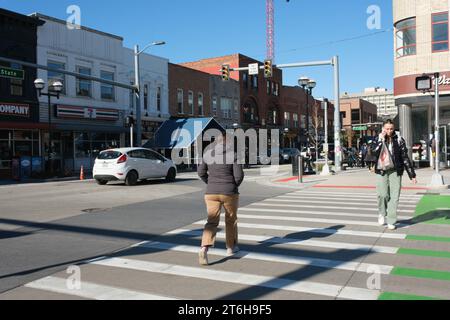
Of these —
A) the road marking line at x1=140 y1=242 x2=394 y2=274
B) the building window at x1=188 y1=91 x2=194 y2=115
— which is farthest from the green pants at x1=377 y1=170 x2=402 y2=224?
the building window at x1=188 y1=91 x2=194 y2=115

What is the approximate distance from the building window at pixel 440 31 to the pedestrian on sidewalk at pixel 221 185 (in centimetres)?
2158

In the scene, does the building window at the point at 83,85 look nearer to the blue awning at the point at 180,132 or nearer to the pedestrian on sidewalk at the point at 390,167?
the blue awning at the point at 180,132

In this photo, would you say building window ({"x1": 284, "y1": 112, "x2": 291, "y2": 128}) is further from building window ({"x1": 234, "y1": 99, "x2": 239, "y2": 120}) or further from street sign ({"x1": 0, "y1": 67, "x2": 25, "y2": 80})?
street sign ({"x1": 0, "y1": 67, "x2": 25, "y2": 80})

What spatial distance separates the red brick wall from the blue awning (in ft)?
9.84

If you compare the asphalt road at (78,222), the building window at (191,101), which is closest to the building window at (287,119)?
the building window at (191,101)

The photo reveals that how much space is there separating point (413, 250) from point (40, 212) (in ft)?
27.6

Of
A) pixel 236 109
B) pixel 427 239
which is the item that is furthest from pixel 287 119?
pixel 427 239

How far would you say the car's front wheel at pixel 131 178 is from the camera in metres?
18.8

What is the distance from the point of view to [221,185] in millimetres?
6375

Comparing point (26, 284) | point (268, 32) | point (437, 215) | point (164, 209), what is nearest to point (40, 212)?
point (164, 209)

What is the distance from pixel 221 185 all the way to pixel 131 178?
516 inches

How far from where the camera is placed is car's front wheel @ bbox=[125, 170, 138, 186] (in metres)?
18.8

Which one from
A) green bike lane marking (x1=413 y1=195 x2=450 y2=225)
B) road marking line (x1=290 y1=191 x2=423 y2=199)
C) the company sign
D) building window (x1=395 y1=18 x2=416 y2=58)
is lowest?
green bike lane marking (x1=413 y1=195 x2=450 y2=225)
